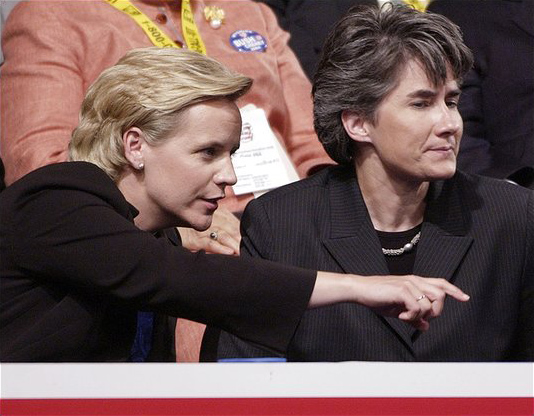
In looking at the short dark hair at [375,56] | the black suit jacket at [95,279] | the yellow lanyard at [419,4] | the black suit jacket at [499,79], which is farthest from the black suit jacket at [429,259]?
the yellow lanyard at [419,4]

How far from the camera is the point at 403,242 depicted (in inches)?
79.4

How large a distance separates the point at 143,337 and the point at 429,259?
1.93ft

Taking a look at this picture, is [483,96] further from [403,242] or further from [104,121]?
[104,121]

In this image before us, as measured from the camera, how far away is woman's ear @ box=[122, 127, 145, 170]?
1.73 m

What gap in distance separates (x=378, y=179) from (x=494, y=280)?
32 cm

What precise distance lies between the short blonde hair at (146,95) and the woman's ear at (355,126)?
36 cm

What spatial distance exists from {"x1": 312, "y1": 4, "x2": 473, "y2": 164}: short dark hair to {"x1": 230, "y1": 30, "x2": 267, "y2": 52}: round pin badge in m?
0.72

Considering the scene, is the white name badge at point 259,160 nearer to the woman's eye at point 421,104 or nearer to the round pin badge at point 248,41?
the round pin badge at point 248,41

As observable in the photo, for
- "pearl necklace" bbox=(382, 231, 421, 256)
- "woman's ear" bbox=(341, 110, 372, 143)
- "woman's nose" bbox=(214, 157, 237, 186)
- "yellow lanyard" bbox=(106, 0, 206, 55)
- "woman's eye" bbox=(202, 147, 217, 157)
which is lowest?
"pearl necklace" bbox=(382, 231, 421, 256)

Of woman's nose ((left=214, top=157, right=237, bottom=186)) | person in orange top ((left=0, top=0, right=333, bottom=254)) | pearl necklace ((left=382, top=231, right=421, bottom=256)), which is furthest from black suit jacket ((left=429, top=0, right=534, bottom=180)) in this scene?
woman's nose ((left=214, top=157, right=237, bottom=186))

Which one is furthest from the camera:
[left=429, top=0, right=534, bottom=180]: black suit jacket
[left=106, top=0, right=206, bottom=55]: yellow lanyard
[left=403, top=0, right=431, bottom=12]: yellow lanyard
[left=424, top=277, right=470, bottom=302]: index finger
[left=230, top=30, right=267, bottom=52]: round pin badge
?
[left=403, top=0, right=431, bottom=12]: yellow lanyard

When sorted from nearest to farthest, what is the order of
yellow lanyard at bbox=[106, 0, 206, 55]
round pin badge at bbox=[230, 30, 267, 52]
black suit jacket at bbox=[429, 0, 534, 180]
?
yellow lanyard at bbox=[106, 0, 206, 55]
round pin badge at bbox=[230, 30, 267, 52]
black suit jacket at bbox=[429, 0, 534, 180]

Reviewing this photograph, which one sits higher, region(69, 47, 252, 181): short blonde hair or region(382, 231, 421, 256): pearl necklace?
region(69, 47, 252, 181): short blonde hair

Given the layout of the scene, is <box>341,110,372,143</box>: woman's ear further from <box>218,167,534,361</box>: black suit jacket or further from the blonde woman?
the blonde woman
